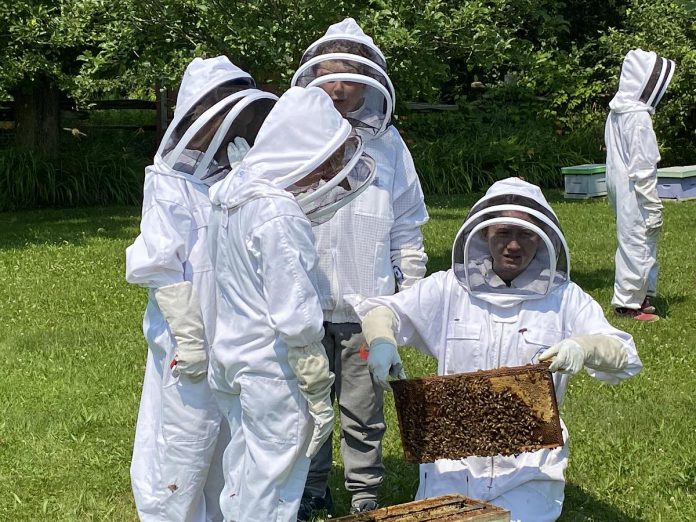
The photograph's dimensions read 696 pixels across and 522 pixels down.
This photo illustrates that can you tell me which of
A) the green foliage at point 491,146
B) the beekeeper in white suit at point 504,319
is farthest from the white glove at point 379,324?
the green foliage at point 491,146

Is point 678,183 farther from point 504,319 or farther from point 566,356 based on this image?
point 566,356

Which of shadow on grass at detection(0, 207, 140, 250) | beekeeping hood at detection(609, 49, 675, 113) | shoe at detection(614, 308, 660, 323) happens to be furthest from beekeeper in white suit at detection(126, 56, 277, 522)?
shadow on grass at detection(0, 207, 140, 250)

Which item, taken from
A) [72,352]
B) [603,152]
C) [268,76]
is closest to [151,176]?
[72,352]

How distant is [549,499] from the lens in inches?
146

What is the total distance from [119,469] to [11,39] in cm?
969

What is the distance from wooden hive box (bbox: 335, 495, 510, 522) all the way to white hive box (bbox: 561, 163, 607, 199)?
1311 centimetres

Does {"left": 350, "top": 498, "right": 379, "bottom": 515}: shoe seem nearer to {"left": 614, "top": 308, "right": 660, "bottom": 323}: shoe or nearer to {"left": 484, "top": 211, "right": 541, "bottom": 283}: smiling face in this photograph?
{"left": 484, "top": 211, "right": 541, "bottom": 283}: smiling face

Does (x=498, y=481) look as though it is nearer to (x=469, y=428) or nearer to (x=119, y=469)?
(x=469, y=428)

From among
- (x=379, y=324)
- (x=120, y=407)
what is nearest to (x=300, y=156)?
(x=379, y=324)

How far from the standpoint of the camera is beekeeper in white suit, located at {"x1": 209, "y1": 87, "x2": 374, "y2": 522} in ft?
10.5

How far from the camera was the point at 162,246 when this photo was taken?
148 inches

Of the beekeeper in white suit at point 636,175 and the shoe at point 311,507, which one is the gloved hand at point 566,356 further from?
the beekeeper in white suit at point 636,175

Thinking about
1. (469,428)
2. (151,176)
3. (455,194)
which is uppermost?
(151,176)

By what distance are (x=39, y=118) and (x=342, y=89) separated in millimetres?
13902
